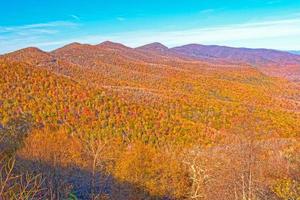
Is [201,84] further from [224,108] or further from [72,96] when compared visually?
[72,96]

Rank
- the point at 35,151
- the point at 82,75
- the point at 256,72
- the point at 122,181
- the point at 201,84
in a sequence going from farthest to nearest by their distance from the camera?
the point at 256,72
the point at 201,84
the point at 82,75
the point at 122,181
the point at 35,151

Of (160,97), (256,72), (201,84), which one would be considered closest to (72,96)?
(160,97)

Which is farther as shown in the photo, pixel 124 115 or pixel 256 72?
pixel 256 72

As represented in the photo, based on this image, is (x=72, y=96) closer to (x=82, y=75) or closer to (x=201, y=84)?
(x=82, y=75)

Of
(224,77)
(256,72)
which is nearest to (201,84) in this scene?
(224,77)

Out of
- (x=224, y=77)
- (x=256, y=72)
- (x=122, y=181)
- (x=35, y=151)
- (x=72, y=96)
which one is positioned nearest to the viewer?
(x=35, y=151)

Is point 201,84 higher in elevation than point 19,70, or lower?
lower

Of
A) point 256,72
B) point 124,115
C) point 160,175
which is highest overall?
point 160,175
